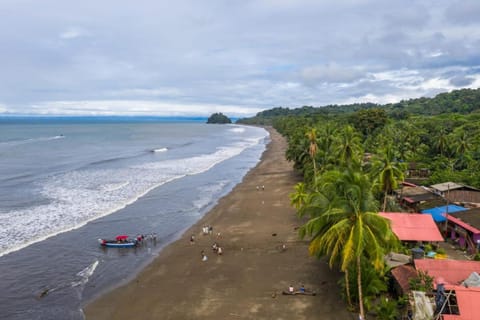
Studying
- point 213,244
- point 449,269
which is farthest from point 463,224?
point 213,244

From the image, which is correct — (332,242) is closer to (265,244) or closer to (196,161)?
(265,244)

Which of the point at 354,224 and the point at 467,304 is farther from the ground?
the point at 354,224

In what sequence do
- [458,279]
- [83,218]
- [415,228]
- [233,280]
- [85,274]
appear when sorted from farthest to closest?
[83,218]
[85,274]
[415,228]
[233,280]
[458,279]

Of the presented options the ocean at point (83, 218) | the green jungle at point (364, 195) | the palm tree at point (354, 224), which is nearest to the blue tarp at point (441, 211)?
the green jungle at point (364, 195)

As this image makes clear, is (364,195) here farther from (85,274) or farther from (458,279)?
(85,274)

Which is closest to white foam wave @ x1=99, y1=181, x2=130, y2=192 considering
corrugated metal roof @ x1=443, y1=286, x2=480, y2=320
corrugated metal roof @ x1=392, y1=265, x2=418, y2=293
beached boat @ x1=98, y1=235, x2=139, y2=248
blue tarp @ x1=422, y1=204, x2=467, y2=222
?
beached boat @ x1=98, y1=235, x2=139, y2=248

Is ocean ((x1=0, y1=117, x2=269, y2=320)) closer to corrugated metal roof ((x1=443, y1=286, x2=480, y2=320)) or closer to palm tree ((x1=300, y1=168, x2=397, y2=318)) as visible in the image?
palm tree ((x1=300, y1=168, x2=397, y2=318))
